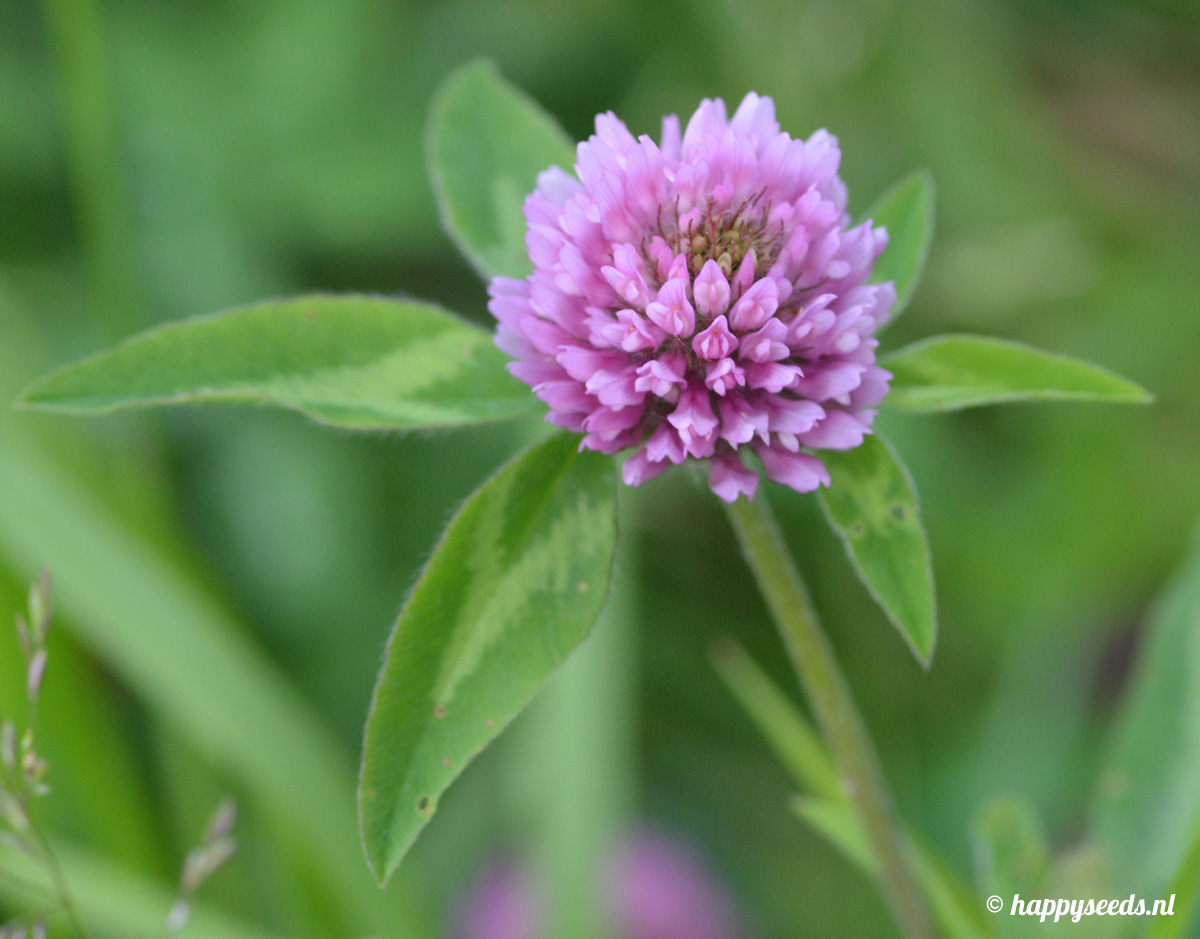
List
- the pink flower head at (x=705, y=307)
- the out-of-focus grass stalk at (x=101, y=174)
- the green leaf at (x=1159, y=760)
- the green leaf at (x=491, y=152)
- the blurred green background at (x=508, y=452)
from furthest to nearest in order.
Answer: the out-of-focus grass stalk at (x=101, y=174) < the blurred green background at (x=508, y=452) < the green leaf at (x=1159, y=760) < the green leaf at (x=491, y=152) < the pink flower head at (x=705, y=307)

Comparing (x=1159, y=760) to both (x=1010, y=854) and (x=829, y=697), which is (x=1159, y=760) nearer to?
(x=1010, y=854)

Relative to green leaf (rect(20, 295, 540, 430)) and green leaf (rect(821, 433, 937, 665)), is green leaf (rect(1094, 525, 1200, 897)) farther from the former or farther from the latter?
green leaf (rect(20, 295, 540, 430))

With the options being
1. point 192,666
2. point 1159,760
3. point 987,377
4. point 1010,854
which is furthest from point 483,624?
point 192,666

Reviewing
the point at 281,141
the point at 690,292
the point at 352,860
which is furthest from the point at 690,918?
the point at 281,141

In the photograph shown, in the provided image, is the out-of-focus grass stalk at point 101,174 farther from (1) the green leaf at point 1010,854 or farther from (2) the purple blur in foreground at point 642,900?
(1) the green leaf at point 1010,854

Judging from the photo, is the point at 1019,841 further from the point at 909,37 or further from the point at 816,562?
the point at 909,37

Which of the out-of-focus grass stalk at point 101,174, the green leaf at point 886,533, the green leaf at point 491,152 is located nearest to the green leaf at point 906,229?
the green leaf at point 886,533
